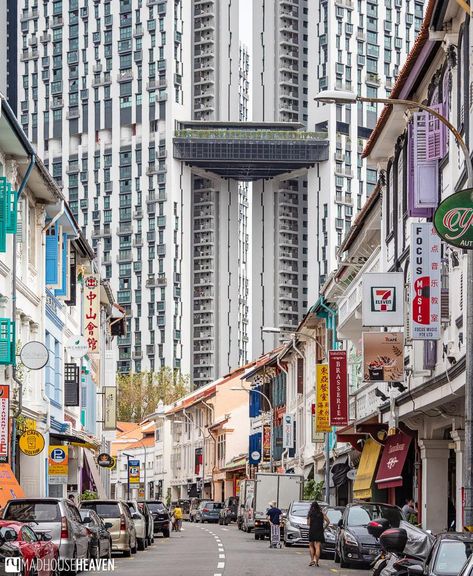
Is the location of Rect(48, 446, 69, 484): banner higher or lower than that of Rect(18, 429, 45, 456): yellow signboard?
lower

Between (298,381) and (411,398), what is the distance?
42.7 metres

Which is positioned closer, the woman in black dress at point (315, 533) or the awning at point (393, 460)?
the woman in black dress at point (315, 533)

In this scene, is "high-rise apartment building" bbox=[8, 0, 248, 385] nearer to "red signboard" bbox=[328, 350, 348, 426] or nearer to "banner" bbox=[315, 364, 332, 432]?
"banner" bbox=[315, 364, 332, 432]

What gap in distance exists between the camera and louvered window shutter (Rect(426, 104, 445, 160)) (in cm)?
3086

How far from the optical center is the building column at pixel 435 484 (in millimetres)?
37781

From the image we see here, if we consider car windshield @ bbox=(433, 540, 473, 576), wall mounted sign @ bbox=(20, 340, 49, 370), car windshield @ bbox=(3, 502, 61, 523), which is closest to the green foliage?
wall mounted sign @ bbox=(20, 340, 49, 370)

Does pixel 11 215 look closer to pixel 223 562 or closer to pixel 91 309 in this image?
pixel 223 562

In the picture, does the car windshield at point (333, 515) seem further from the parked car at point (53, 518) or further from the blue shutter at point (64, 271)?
the parked car at point (53, 518)

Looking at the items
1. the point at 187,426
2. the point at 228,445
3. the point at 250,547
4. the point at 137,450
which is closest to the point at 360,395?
the point at 250,547

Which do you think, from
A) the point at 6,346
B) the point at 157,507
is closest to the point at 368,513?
the point at 6,346

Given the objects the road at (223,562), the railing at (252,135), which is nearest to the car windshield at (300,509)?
the road at (223,562)

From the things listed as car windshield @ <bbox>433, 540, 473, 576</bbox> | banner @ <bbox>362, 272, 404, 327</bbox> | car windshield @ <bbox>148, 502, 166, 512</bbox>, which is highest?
banner @ <bbox>362, 272, 404, 327</bbox>

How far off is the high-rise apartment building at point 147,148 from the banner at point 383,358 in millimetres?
121928

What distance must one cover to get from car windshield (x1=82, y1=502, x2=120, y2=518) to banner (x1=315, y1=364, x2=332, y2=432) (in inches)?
783
